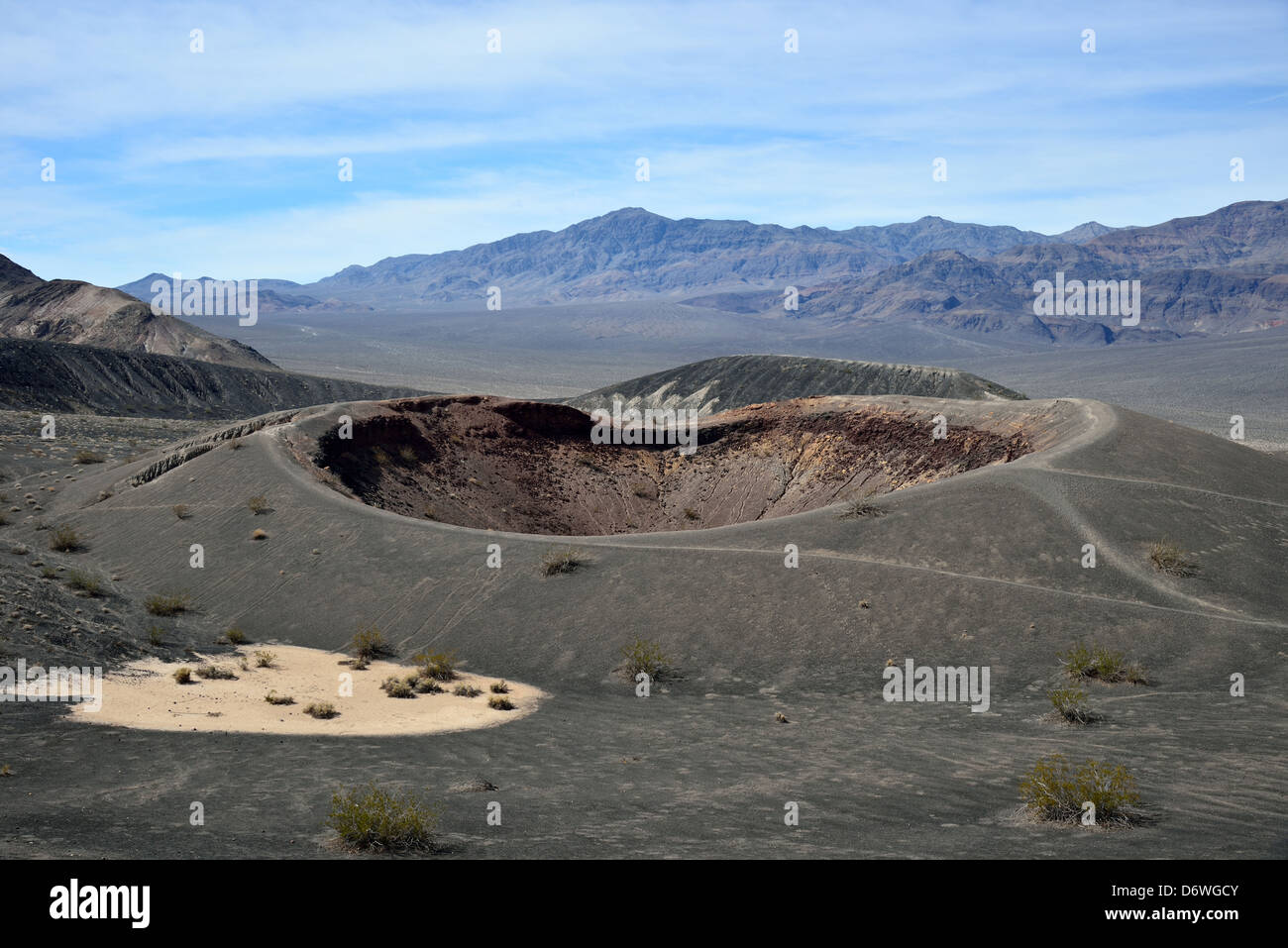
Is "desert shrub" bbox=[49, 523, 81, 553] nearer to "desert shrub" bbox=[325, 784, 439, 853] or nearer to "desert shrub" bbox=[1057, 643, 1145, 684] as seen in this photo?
"desert shrub" bbox=[325, 784, 439, 853]

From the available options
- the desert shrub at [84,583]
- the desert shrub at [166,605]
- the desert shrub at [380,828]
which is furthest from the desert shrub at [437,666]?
the desert shrub at [380,828]

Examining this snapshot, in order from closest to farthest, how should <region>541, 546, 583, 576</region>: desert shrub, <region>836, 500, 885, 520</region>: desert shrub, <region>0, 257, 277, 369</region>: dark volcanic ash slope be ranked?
<region>541, 546, 583, 576</region>: desert shrub, <region>836, 500, 885, 520</region>: desert shrub, <region>0, 257, 277, 369</region>: dark volcanic ash slope

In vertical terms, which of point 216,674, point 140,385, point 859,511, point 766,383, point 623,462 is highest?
point 140,385

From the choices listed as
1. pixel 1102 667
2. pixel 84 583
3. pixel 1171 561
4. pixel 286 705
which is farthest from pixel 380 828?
pixel 1171 561

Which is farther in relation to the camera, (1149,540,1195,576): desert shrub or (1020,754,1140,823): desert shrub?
(1149,540,1195,576): desert shrub

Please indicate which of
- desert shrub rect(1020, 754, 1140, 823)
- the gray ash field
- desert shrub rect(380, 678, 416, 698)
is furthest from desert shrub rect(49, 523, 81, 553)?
desert shrub rect(1020, 754, 1140, 823)

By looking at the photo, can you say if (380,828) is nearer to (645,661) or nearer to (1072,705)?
(645,661)
